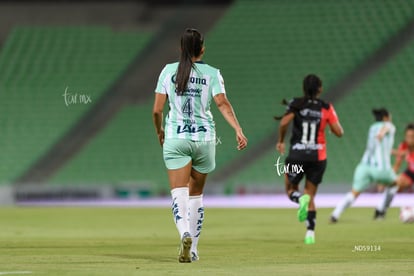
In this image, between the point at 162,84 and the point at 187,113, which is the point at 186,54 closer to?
the point at 162,84

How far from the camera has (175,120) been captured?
10609 mm

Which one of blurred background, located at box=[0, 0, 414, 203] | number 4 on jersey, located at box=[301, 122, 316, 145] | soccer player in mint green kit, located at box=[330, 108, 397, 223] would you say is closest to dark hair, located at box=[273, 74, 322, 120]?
number 4 on jersey, located at box=[301, 122, 316, 145]

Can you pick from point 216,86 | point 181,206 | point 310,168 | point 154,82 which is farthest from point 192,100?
point 154,82

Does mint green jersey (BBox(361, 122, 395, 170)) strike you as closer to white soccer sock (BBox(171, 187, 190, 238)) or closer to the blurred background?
the blurred background

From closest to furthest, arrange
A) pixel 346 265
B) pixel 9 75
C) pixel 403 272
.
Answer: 1. pixel 403 272
2. pixel 346 265
3. pixel 9 75

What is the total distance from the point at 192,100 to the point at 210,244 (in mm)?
3897

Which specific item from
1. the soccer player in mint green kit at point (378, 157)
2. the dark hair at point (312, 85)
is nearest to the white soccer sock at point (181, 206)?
the dark hair at point (312, 85)

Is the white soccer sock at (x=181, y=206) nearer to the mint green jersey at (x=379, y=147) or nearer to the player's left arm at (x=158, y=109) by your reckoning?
the player's left arm at (x=158, y=109)

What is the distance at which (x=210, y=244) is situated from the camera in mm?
Answer: 14086

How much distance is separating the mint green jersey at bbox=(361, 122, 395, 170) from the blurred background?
9027 mm

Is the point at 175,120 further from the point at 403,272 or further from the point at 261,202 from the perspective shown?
the point at 261,202

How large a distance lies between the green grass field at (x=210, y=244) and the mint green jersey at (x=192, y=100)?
4.07 ft

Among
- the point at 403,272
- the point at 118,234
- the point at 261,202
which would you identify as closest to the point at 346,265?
the point at 403,272

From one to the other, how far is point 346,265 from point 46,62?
83.8 ft
